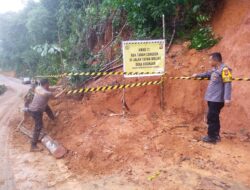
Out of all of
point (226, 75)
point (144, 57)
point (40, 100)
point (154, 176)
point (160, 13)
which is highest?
point (160, 13)

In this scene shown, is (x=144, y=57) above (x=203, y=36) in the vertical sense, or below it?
below

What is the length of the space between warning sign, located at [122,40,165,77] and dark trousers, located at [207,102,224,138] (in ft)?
5.38

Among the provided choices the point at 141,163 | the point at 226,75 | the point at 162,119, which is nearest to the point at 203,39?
the point at 162,119

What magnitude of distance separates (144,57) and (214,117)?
2105 mm

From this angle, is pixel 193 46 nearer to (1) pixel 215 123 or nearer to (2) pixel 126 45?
(2) pixel 126 45

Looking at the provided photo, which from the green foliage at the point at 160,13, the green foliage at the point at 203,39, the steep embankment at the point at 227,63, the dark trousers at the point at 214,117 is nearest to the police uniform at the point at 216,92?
the dark trousers at the point at 214,117

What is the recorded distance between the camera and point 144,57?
7.08 metres

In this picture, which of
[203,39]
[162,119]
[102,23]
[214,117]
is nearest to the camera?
[214,117]

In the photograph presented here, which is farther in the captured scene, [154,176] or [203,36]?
[203,36]

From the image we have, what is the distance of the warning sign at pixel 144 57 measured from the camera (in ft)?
23.0

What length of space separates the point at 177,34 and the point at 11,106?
24.4 feet

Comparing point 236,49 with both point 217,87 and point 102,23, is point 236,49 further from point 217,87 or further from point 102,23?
point 102,23

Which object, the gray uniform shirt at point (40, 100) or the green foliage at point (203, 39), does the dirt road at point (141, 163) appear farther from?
the green foliage at point (203, 39)

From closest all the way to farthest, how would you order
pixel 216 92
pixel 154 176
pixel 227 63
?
pixel 154 176 → pixel 216 92 → pixel 227 63
